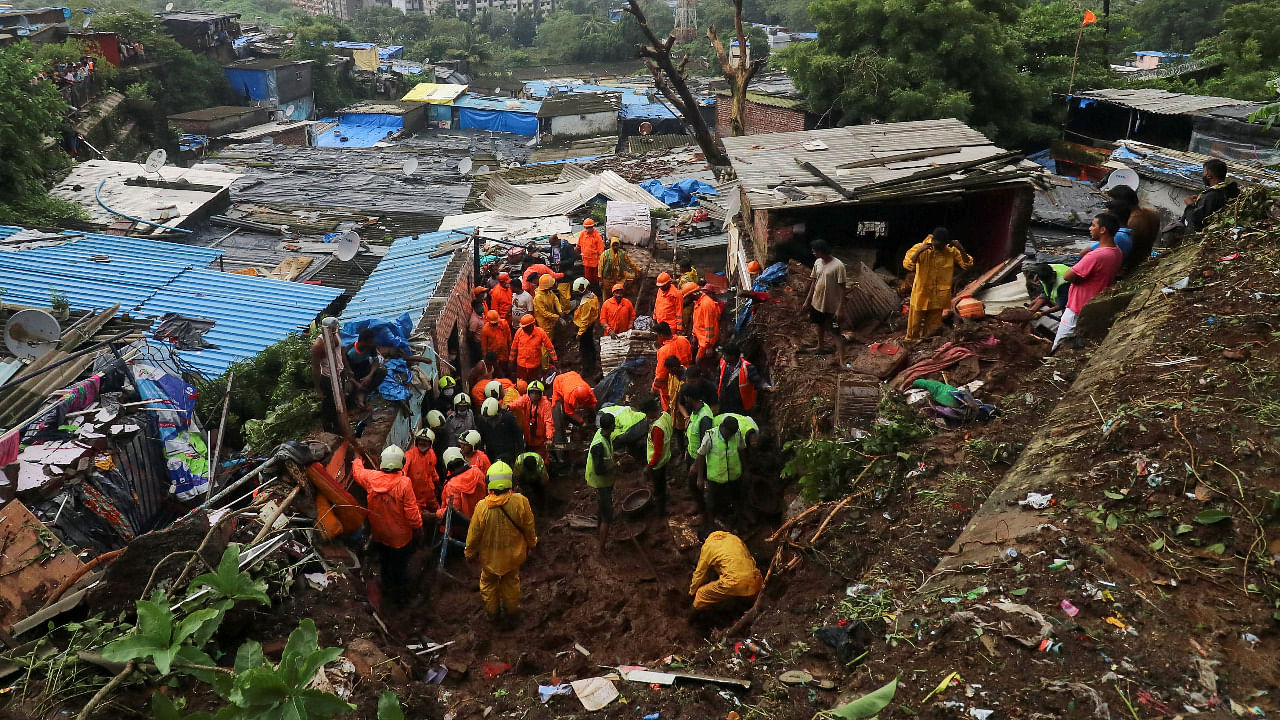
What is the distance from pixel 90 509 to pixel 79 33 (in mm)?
37082

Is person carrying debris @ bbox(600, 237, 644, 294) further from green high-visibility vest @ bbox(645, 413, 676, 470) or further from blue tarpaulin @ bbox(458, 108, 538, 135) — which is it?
blue tarpaulin @ bbox(458, 108, 538, 135)

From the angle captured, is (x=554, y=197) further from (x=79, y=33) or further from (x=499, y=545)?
(x=79, y=33)

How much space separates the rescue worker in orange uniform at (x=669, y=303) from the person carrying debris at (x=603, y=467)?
3410mm

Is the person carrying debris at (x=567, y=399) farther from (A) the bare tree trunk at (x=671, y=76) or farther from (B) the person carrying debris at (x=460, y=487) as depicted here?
(A) the bare tree trunk at (x=671, y=76)

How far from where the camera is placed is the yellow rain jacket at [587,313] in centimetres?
1223

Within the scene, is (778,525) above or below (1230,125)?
below

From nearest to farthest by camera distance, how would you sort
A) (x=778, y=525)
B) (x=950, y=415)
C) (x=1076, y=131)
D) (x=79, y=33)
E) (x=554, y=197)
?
(x=950, y=415) → (x=778, y=525) → (x=554, y=197) → (x=1076, y=131) → (x=79, y=33)

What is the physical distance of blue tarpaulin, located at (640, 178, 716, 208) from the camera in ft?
64.8

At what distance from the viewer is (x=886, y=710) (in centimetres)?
388

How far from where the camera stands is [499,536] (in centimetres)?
668

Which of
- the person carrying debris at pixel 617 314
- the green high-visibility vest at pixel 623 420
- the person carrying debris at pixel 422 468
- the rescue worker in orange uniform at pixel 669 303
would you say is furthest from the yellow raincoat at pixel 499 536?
the person carrying debris at pixel 617 314

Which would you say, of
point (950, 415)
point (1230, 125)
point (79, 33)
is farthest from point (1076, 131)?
point (79, 33)

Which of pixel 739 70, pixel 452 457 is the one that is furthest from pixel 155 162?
pixel 452 457

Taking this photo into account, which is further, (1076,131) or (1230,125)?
(1076,131)
